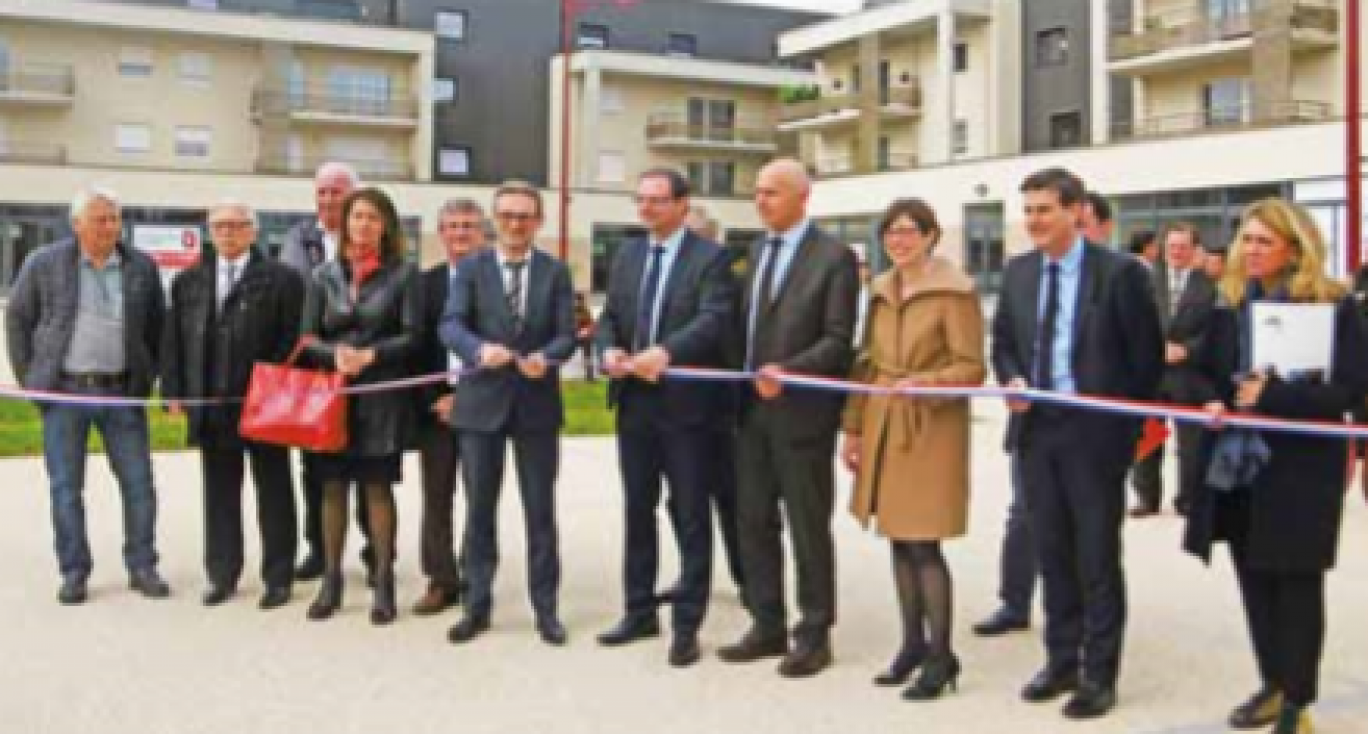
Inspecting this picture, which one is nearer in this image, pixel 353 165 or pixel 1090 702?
pixel 1090 702

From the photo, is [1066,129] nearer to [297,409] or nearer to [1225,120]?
[1225,120]

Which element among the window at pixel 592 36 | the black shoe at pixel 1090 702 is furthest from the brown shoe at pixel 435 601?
the window at pixel 592 36

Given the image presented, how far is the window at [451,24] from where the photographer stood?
2277 inches

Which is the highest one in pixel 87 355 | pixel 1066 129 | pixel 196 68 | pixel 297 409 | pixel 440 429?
pixel 196 68

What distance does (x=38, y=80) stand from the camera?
48125 mm

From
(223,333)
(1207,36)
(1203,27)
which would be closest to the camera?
(223,333)

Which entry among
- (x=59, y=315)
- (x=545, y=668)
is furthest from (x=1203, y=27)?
(x=545, y=668)

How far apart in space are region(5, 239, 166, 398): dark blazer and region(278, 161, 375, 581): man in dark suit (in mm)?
741

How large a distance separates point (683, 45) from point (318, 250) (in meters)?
55.0

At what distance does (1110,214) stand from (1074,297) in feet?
6.71

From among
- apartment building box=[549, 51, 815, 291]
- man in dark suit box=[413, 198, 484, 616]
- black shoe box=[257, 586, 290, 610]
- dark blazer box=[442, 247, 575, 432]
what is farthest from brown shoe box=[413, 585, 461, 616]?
apartment building box=[549, 51, 815, 291]

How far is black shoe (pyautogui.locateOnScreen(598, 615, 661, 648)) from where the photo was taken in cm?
664

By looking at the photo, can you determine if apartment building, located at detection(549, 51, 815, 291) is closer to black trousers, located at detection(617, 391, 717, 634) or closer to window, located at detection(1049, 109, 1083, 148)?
window, located at detection(1049, 109, 1083, 148)

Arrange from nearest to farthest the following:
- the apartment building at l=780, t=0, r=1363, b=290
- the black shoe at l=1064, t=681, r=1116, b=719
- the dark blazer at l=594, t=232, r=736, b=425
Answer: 1. the black shoe at l=1064, t=681, r=1116, b=719
2. the dark blazer at l=594, t=232, r=736, b=425
3. the apartment building at l=780, t=0, r=1363, b=290
